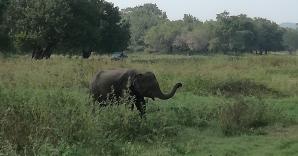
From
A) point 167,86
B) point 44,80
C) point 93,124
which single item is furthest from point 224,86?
point 93,124

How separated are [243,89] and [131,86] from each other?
981 cm

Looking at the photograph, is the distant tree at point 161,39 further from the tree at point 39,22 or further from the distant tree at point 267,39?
the tree at point 39,22

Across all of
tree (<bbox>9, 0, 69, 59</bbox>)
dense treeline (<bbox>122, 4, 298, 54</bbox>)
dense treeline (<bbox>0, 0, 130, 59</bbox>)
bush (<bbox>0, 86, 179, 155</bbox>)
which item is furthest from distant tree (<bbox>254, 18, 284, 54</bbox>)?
bush (<bbox>0, 86, 179, 155</bbox>)

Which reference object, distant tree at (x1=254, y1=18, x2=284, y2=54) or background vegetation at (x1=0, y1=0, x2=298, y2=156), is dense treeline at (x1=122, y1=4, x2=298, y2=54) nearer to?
distant tree at (x1=254, y1=18, x2=284, y2=54)

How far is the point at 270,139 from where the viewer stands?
12633 mm

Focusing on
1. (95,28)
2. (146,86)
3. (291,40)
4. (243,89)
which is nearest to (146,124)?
(146,86)

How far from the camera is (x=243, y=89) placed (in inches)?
894

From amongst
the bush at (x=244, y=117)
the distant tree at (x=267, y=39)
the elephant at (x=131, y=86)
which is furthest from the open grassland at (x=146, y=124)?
the distant tree at (x=267, y=39)

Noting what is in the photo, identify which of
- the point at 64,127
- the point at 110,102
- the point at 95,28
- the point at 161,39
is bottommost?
the point at 64,127

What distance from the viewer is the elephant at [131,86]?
1405 cm

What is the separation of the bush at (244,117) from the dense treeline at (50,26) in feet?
102

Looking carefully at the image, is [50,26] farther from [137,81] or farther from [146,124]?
[146,124]

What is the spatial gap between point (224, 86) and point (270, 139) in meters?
10.6

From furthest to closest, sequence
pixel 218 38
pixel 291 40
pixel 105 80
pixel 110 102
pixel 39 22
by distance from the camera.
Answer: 1. pixel 291 40
2. pixel 218 38
3. pixel 39 22
4. pixel 105 80
5. pixel 110 102
